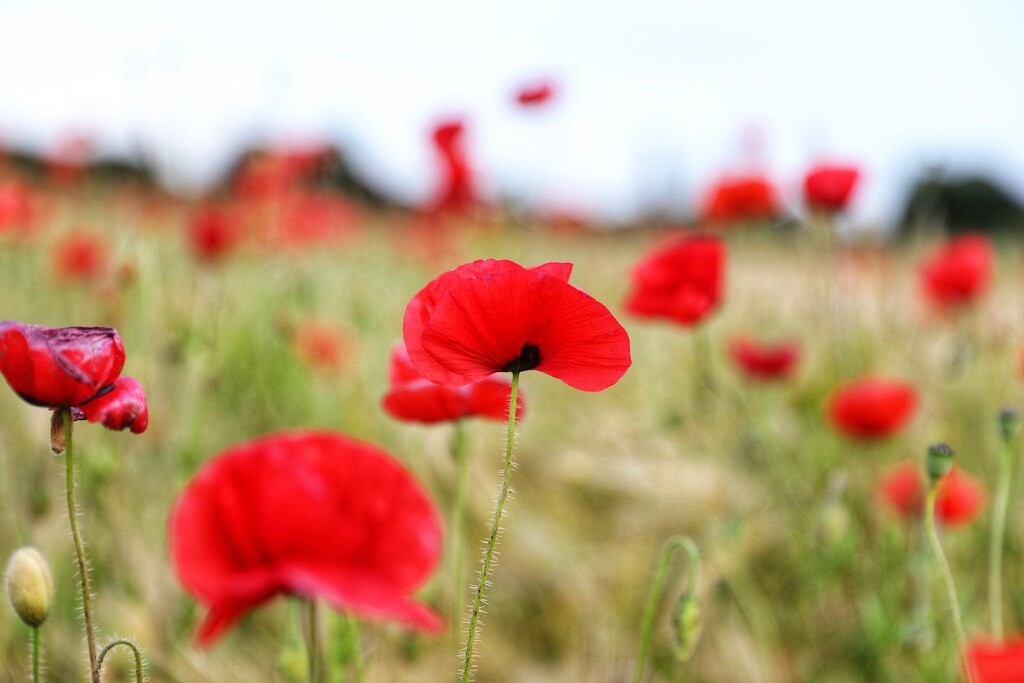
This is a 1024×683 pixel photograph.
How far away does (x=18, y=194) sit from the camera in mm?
2576

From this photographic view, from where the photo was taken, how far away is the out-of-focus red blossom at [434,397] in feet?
2.35

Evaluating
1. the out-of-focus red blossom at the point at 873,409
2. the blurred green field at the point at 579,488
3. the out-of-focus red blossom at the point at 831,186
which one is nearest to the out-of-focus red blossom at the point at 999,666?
the blurred green field at the point at 579,488

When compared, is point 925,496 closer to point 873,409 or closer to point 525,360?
point 873,409

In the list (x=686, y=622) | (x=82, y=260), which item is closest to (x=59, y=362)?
(x=686, y=622)

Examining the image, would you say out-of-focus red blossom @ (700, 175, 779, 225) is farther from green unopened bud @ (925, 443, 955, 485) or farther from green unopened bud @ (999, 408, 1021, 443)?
green unopened bud @ (925, 443, 955, 485)

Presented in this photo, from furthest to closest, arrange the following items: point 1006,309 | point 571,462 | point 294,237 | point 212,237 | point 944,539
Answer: point 1006,309 < point 294,237 < point 212,237 < point 571,462 < point 944,539

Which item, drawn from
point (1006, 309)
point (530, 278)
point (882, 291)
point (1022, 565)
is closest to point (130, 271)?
point (530, 278)

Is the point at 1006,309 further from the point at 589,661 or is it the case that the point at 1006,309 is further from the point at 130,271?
the point at 130,271

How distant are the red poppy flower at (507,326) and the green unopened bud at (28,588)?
295 millimetres

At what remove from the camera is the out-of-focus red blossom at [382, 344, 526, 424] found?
2.35 feet

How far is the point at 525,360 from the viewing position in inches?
23.1

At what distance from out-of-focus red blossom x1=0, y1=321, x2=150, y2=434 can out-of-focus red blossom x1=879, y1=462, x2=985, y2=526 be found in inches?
46.9

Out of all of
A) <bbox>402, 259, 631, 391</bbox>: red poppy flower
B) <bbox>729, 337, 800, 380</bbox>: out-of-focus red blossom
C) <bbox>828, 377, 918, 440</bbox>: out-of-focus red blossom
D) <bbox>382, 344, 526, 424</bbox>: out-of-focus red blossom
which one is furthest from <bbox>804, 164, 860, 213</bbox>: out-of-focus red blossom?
<bbox>402, 259, 631, 391</bbox>: red poppy flower

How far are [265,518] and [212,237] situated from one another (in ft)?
5.05
